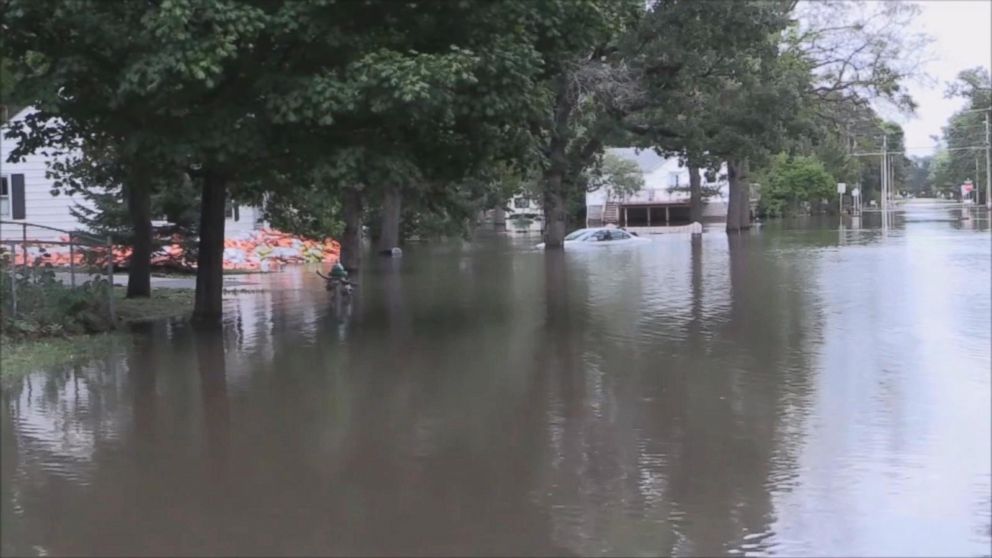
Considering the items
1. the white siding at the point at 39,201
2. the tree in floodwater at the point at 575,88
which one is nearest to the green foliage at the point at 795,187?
the tree in floodwater at the point at 575,88

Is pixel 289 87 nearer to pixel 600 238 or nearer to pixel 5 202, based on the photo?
pixel 5 202

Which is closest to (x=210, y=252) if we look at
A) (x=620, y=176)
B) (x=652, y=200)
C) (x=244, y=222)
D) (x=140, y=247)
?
(x=140, y=247)

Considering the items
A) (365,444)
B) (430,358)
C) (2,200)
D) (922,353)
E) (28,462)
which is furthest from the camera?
(2,200)

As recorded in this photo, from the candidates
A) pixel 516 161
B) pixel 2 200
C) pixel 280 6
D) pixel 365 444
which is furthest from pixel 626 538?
pixel 2 200

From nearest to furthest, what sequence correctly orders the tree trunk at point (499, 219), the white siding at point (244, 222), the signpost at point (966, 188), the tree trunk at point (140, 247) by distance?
the signpost at point (966, 188) < the tree trunk at point (140, 247) < the white siding at point (244, 222) < the tree trunk at point (499, 219)

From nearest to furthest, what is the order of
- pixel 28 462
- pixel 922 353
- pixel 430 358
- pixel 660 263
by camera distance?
1. pixel 28 462
2. pixel 922 353
3. pixel 430 358
4. pixel 660 263

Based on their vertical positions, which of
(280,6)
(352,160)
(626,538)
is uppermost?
(280,6)

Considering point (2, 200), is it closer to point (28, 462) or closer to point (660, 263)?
point (660, 263)

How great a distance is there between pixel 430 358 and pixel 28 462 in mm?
5378

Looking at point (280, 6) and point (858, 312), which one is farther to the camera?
point (858, 312)

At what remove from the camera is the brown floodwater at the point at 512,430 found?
578 centimetres

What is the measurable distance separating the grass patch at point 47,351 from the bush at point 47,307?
23cm

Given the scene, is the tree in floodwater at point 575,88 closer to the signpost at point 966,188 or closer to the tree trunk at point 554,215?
the tree trunk at point 554,215

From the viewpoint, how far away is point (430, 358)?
1190 cm
